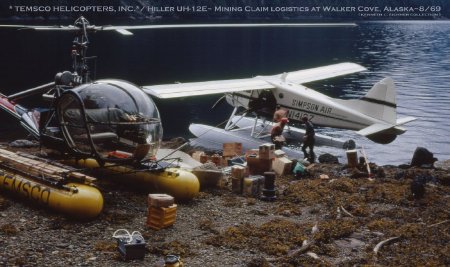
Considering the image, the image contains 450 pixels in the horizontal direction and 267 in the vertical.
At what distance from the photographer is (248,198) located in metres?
14.1

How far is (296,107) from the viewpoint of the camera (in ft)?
78.2

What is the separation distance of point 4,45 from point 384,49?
5981 cm

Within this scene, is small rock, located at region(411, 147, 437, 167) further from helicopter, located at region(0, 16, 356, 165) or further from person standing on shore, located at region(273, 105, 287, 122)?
helicopter, located at region(0, 16, 356, 165)

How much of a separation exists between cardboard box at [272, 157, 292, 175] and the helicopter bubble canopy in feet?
16.9

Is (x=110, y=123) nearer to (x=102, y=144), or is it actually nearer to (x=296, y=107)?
(x=102, y=144)

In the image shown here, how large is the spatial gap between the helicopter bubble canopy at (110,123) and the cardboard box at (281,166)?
16.9 feet

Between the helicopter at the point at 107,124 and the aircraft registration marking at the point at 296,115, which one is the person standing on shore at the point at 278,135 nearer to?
the aircraft registration marking at the point at 296,115

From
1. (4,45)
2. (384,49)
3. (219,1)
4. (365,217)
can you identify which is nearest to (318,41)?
(384,49)

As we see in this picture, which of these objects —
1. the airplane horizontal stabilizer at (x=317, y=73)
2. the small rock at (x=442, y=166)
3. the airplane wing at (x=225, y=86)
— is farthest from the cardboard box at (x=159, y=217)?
the airplane horizontal stabilizer at (x=317, y=73)

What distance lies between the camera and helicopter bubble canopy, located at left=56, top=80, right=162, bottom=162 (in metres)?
12.6

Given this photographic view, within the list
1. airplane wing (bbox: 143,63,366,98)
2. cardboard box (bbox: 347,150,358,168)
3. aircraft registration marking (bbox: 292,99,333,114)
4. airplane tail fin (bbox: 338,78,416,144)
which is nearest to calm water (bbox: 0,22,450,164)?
airplane tail fin (bbox: 338,78,416,144)

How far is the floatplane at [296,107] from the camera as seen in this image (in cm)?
2292

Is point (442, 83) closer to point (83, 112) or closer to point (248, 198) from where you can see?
point (248, 198)

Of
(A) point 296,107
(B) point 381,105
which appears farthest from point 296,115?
(B) point 381,105
